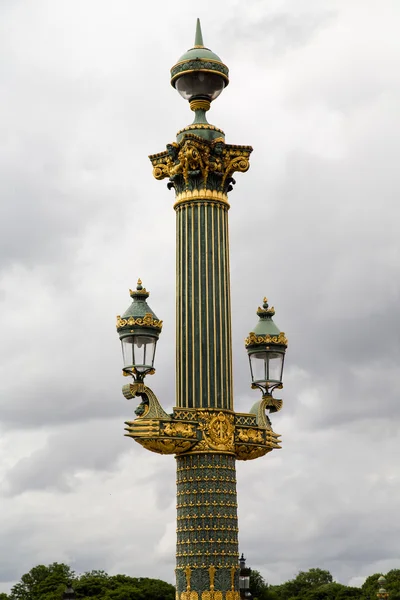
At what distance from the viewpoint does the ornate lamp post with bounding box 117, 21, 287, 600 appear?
20750mm

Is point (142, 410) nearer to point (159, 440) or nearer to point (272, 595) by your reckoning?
point (159, 440)

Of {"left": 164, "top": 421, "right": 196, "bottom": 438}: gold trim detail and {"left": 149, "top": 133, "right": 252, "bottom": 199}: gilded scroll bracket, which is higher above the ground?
{"left": 149, "top": 133, "right": 252, "bottom": 199}: gilded scroll bracket

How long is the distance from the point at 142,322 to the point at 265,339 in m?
3.49

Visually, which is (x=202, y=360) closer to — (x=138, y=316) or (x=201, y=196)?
(x=138, y=316)

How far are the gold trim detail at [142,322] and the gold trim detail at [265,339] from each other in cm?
298

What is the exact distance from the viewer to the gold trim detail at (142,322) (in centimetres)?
2084

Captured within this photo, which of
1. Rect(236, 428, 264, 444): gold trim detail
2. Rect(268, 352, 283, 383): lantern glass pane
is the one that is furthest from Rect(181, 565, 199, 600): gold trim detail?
Rect(268, 352, 283, 383): lantern glass pane

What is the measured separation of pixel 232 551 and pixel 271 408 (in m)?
3.45

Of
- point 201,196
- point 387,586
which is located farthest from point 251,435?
point 387,586

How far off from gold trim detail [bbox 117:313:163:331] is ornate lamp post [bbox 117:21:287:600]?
0.02 meters

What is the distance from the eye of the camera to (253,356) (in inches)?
926

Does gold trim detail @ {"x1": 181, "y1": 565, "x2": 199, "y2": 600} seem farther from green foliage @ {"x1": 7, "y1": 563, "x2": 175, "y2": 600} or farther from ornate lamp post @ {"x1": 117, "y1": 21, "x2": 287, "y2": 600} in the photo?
green foliage @ {"x1": 7, "y1": 563, "x2": 175, "y2": 600}

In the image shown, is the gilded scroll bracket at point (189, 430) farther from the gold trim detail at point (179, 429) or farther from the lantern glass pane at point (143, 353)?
the lantern glass pane at point (143, 353)

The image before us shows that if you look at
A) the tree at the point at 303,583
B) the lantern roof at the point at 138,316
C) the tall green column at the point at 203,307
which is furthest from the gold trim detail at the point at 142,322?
the tree at the point at 303,583
